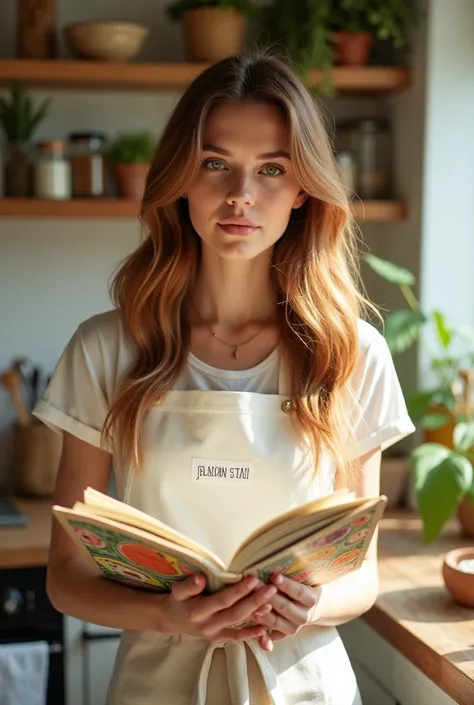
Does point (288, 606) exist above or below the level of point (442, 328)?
below

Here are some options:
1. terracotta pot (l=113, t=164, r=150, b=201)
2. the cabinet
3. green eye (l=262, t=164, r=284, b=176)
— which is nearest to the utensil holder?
terracotta pot (l=113, t=164, r=150, b=201)

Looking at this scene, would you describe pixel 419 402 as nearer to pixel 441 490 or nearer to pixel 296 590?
pixel 441 490

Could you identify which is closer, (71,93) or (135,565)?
(135,565)

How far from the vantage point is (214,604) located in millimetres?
1188

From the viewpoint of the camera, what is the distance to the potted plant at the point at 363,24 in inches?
94.5

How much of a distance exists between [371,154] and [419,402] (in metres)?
0.68

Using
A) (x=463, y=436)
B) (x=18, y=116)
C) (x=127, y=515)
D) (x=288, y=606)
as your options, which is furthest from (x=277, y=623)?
(x=18, y=116)

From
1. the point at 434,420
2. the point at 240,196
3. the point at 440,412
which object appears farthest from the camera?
the point at 440,412

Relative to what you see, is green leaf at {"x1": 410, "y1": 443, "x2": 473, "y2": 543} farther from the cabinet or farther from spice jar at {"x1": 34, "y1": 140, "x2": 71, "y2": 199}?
spice jar at {"x1": 34, "y1": 140, "x2": 71, "y2": 199}

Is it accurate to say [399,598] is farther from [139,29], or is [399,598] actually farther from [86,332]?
[139,29]

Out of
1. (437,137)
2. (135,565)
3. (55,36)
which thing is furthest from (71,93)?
(135,565)

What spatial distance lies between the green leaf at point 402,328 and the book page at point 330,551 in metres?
1.03

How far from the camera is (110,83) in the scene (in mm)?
2453

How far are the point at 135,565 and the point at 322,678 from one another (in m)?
0.38
